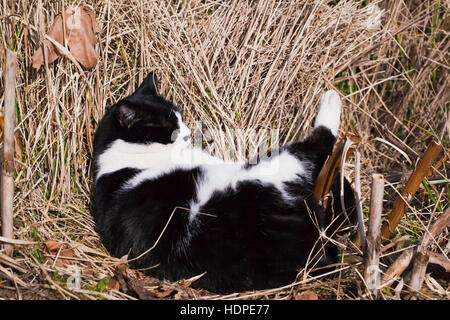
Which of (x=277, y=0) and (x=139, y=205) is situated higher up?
(x=277, y=0)

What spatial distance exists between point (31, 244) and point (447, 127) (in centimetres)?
210

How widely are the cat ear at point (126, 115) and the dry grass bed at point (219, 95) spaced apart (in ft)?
0.93

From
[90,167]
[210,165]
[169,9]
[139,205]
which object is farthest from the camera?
[169,9]

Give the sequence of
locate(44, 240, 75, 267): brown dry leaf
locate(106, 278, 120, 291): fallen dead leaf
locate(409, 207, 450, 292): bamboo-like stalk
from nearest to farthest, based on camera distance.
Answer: locate(409, 207, 450, 292): bamboo-like stalk → locate(106, 278, 120, 291): fallen dead leaf → locate(44, 240, 75, 267): brown dry leaf

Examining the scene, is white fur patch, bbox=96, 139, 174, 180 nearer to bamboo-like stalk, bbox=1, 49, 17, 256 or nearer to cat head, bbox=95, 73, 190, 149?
cat head, bbox=95, 73, 190, 149

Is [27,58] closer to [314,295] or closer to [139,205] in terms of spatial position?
[139,205]

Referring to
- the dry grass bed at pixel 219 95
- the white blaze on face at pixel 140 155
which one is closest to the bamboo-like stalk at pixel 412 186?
the dry grass bed at pixel 219 95

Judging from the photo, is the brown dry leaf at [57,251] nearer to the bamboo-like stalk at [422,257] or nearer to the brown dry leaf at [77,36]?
the brown dry leaf at [77,36]

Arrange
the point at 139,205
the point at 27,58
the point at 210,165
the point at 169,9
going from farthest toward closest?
the point at 169,9 → the point at 27,58 → the point at 210,165 → the point at 139,205

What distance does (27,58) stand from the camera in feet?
6.81

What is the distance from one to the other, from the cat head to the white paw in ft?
2.11

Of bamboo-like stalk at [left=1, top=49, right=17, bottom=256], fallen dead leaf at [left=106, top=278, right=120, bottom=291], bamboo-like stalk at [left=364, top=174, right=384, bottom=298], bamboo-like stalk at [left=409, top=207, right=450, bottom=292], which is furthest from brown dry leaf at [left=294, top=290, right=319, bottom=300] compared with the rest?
bamboo-like stalk at [left=1, top=49, right=17, bottom=256]

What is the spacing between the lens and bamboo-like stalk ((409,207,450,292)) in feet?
5.14

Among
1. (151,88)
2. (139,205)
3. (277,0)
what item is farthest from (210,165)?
(277,0)
